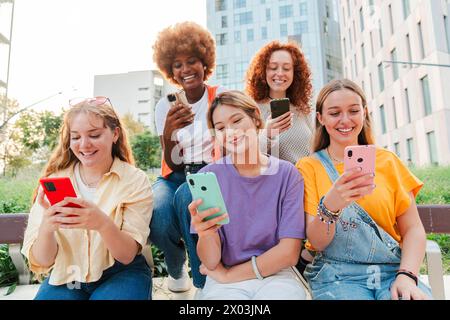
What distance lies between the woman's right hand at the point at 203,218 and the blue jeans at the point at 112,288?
1.11 feet

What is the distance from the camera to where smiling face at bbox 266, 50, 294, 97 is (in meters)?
2.00

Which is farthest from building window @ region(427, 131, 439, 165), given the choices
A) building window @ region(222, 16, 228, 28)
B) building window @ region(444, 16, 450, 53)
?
building window @ region(222, 16, 228, 28)

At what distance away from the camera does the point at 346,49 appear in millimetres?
8727

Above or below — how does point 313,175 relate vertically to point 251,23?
below

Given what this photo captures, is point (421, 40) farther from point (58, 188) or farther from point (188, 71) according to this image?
point (58, 188)

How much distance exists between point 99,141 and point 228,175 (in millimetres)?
526

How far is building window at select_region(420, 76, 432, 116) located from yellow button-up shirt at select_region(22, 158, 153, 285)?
7876mm

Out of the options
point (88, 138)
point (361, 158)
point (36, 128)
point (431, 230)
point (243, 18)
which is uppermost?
point (243, 18)

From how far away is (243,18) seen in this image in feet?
15.1

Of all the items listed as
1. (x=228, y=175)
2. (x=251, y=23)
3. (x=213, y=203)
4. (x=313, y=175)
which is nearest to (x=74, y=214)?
(x=213, y=203)

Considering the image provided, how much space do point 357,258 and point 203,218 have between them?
565 millimetres

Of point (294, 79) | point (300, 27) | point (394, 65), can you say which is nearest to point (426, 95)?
point (394, 65)
